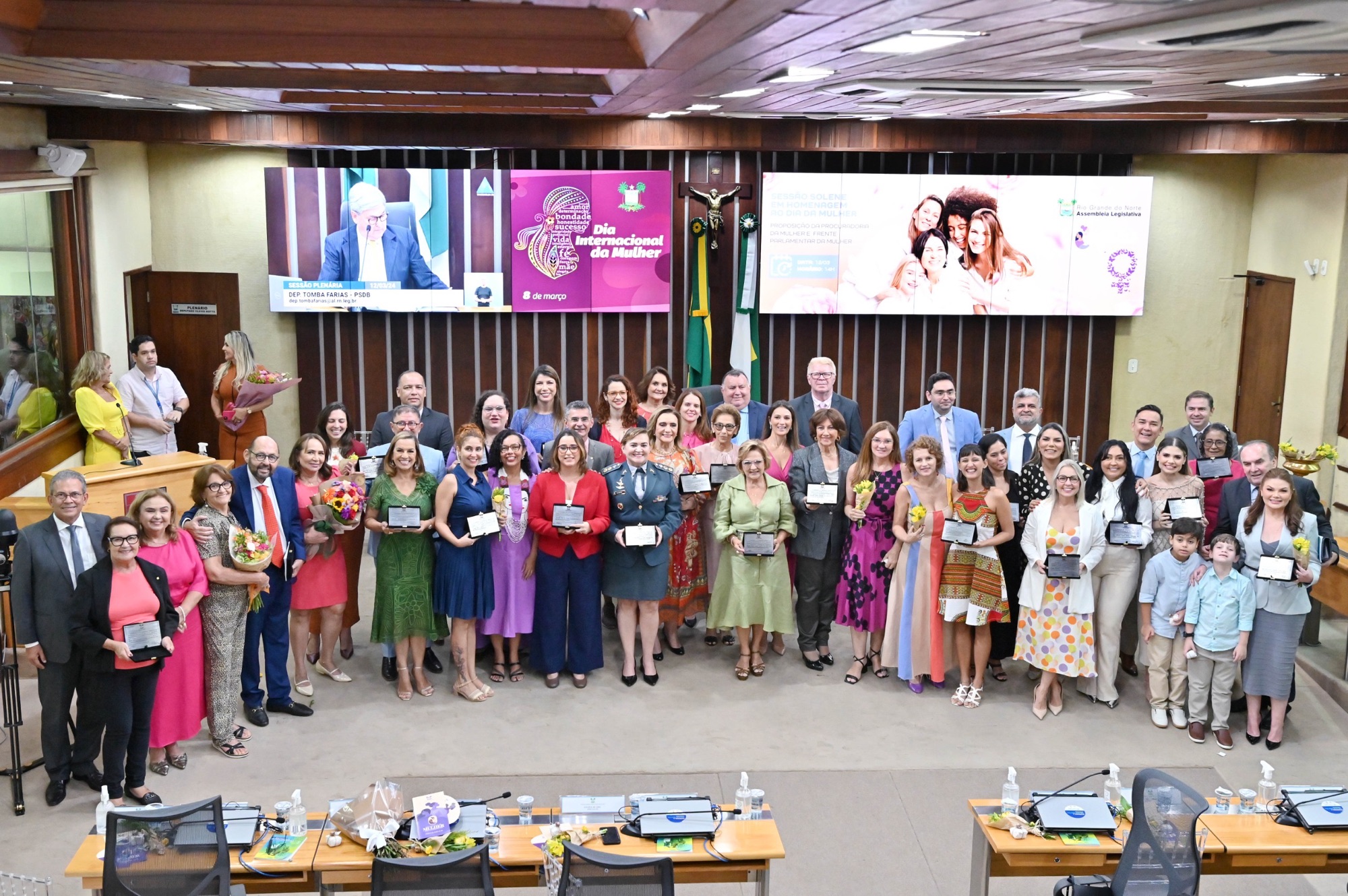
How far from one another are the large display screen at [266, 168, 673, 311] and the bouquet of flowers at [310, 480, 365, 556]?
3.85m

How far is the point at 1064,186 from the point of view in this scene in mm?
10500

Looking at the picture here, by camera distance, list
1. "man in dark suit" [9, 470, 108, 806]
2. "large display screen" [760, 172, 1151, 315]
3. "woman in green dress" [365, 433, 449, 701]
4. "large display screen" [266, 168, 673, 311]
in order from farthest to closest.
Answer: "large display screen" [760, 172, 1151, 315] → "large display screen" [266, 168, 673, 311] → "woman in green dress" [365, 433, 449, 701] → "man in dark suit" [9, 470, 108, 806]

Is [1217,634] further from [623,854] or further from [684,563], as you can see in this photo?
[623,854]

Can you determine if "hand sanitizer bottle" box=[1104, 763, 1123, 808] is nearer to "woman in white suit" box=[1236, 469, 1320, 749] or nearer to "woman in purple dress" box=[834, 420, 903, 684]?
"woman in white suit" box=[1236, 469, 1320, 749]

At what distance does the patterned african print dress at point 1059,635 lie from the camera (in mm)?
6910

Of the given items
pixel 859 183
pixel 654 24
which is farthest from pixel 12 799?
pixel 859 183

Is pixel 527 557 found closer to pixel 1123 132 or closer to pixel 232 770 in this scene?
pixel 232 770

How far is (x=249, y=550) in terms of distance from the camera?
6.12 m

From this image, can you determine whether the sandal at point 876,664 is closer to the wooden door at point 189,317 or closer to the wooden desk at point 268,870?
the wooden desk at point 268,870

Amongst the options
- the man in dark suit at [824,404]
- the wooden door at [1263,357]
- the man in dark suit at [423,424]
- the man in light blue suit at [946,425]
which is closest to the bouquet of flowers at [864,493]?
the man in dark suit at [824,404]

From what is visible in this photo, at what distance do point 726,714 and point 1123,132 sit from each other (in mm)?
5997

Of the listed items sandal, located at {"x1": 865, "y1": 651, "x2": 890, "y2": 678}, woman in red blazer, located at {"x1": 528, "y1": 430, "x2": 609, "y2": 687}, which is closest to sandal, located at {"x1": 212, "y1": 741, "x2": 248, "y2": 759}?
woman in red blazer, located at {"x1": 528, "y1": 430, "x2": 609, "y2": 687}

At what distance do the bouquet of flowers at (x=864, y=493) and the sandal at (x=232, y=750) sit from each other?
354 centimetres

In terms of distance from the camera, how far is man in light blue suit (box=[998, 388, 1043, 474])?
8.11 metres
